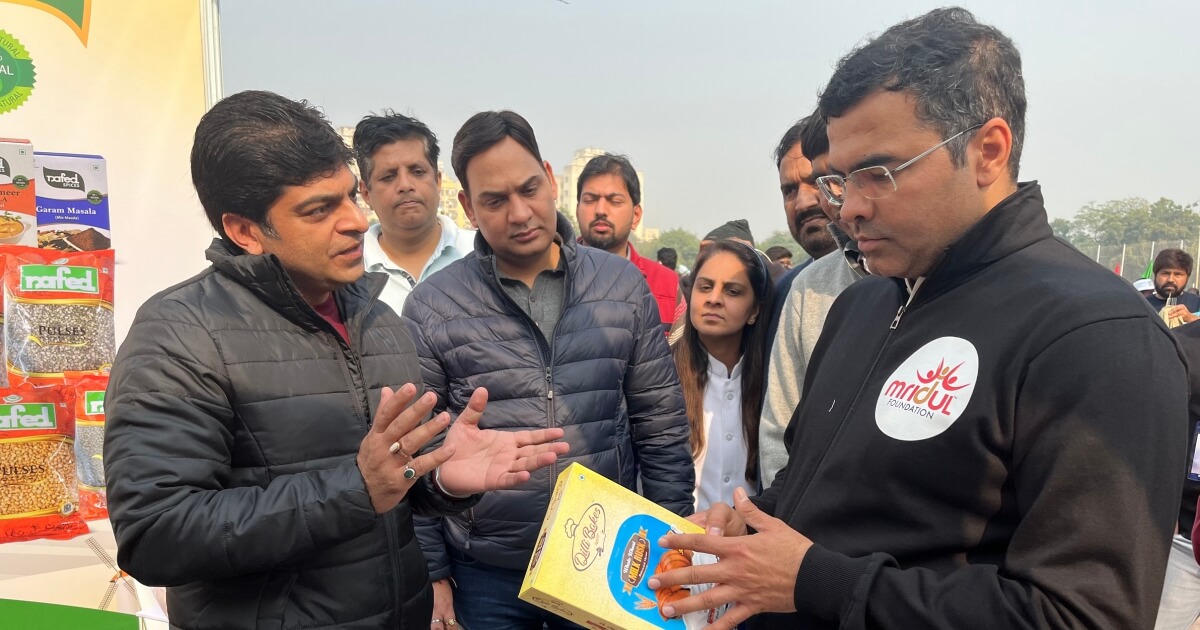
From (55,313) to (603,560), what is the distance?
2480 millimetres

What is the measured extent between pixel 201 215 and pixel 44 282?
752mm

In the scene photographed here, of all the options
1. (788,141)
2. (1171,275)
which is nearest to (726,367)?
(788,141)

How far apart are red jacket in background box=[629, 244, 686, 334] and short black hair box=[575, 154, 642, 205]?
0.47m

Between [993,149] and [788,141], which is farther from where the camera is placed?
[788,141]

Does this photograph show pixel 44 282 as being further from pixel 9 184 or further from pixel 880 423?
pixel 880 423

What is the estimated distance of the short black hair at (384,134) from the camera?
3.73m

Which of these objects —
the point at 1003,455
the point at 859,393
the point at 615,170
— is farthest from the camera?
the point at 615,170

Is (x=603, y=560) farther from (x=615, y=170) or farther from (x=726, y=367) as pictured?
(x=615, y=170)

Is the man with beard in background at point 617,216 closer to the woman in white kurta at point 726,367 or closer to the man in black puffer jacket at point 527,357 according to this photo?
the woman in white kurta at point 726,367

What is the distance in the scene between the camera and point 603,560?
1.54 m

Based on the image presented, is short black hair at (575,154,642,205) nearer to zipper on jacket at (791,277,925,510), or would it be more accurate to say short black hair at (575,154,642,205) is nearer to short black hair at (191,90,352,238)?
short black hair at (191,90,352,238)

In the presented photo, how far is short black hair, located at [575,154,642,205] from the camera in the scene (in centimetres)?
A: 501

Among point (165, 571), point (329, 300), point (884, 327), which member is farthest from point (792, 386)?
point (165, 571)

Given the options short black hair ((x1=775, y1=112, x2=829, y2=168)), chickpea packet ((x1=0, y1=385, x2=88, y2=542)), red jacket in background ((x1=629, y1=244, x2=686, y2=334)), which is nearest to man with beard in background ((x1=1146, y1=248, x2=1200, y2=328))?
red jacket in background ((x1=629, y1=244, x2=686, y2=334))
